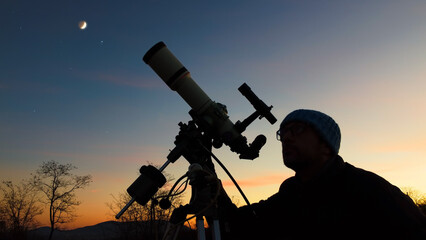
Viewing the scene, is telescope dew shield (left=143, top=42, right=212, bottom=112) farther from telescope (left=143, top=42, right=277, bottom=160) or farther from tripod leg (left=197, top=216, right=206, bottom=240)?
tripod leg (left=197, top=216, right=206, bottom=240)

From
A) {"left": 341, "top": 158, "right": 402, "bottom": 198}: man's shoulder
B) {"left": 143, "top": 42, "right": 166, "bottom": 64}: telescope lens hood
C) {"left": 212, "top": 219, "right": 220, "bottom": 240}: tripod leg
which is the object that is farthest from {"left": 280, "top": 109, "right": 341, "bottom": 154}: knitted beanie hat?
{"left": 143, "top": 42, "right": 166, "bottom": 64}: telescope lens hood

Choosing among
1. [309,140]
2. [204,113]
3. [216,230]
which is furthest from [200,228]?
[204,113]

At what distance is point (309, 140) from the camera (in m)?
2.90

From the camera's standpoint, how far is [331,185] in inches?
100

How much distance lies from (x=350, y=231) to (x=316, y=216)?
0.33m

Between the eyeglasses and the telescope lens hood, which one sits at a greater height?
the telescope lens hood

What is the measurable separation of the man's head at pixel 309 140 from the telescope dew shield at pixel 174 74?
219 centimetres

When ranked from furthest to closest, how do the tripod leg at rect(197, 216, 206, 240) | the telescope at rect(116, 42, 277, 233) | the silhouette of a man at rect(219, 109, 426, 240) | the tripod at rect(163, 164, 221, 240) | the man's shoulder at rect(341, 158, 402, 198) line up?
the telescope at rect(116, 42, 277, 233) → the tripod leg at rect(197, 216, 206, 240) → the tripod at rect(163, 164, 221, 240) → the man's shoulder at rect(341, 158, 402, 198) → the silhouette of a man at rect(219, 109, 426, 240)

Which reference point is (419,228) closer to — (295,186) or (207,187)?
(295,186)

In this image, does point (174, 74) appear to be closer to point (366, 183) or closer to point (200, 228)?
point (200, 228)

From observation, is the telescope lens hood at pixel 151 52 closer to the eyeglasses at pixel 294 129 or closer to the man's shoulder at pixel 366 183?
the eyeglasses at pixel 294 129

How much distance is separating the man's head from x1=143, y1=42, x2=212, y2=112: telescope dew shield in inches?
86.1

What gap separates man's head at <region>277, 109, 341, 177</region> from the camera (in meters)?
2.83

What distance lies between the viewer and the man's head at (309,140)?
2.83 meters
